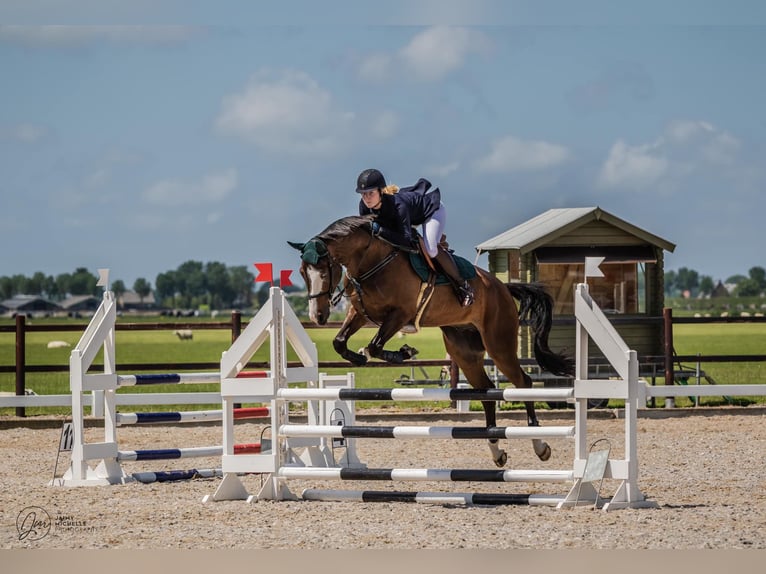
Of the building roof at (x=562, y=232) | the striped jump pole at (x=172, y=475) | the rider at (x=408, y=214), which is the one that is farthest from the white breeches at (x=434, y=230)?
the building roof at (x=562, y=232)

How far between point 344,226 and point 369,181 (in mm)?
341

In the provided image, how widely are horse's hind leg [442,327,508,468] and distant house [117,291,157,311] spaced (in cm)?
10646

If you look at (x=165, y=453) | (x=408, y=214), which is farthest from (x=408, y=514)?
(x=165, y=453)

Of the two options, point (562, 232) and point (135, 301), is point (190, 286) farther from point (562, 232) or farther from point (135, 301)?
point (562, 232)

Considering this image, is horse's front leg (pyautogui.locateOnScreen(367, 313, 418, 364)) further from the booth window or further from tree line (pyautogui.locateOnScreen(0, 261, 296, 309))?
tree line (pyautogui.locateOnScreen(0, 261, 296, 309))

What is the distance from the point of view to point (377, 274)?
7.07 metres

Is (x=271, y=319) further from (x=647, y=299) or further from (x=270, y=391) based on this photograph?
(x=647, y=299)

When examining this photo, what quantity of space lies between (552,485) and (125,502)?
9.81ft

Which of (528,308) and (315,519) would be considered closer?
(315,519)

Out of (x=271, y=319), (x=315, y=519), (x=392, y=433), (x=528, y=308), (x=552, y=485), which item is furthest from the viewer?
(x=528, y=308)

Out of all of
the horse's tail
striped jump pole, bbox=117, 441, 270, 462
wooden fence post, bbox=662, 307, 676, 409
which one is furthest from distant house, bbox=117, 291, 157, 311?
the horse's tail

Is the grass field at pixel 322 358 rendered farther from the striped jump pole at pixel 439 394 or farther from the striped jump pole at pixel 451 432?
the striped jump pole at pixel 451 432

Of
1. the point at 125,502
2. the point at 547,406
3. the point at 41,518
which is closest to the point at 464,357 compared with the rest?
the point at 125,502

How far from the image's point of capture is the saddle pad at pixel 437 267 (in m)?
7.23
